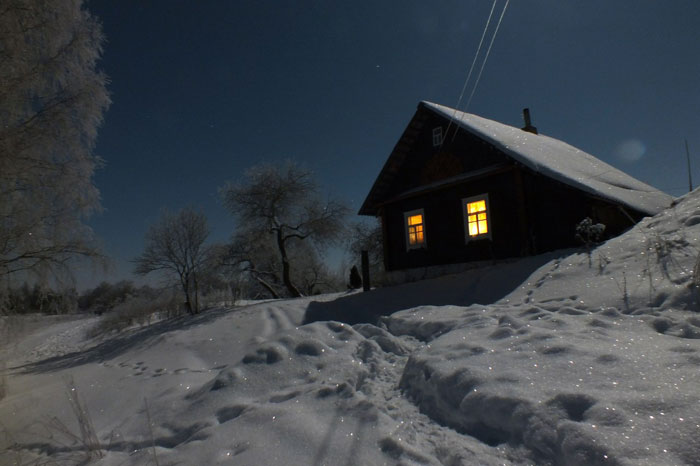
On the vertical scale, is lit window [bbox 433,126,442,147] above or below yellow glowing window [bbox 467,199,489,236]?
above

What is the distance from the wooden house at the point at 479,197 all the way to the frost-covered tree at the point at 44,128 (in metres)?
7.97

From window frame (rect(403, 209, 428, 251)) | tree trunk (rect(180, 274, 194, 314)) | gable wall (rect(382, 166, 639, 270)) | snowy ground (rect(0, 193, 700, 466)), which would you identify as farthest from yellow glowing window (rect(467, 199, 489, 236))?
tree trunk (rect(180, 274, 194, 314))

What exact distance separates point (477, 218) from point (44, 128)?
10537 mm

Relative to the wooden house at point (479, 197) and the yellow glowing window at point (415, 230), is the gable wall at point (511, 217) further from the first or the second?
the yellow glowing window at point (415, 230)

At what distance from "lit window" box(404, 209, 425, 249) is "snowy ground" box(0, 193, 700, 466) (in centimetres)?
698

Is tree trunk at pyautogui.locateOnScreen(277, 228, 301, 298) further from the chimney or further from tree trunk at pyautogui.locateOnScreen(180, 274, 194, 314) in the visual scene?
the chimney

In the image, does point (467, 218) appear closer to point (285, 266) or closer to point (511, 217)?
point (511, 217)

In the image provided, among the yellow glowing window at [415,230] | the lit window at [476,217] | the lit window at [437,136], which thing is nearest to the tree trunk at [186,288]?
the yellow glowing window at [415,230]

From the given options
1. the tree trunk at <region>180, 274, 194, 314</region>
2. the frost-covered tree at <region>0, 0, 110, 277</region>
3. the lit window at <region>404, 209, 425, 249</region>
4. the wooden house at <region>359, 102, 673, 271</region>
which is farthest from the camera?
the tree trunk at <region>180, 274, 194, 314</region>

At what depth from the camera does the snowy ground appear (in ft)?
5.78

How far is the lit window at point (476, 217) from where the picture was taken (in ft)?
34.0

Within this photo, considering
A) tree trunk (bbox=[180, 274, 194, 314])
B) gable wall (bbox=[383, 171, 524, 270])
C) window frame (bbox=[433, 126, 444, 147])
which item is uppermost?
window frame (bbox=[433, 126, 444, 147])

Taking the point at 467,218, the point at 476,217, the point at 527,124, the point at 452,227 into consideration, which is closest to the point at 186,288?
the point at 452,227

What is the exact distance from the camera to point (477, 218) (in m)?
10.6
